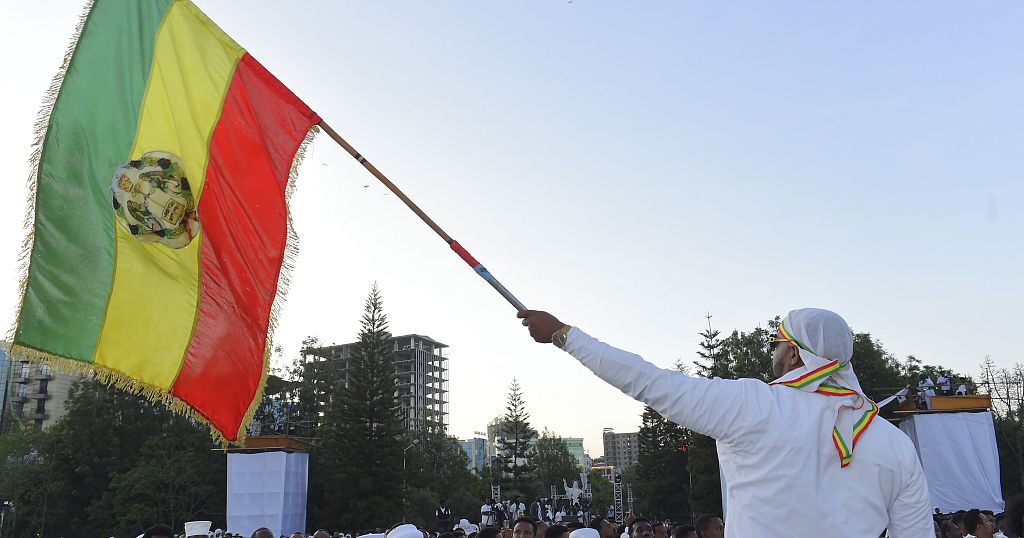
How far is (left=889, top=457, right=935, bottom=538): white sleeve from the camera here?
2.47m

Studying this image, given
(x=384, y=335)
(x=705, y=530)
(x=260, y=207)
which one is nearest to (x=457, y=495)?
(x=384, y=335)

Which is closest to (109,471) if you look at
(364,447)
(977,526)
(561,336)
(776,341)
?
(364,447)

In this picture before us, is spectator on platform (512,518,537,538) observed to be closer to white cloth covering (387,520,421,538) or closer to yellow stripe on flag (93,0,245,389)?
white cloth covering (387,520,421,538)

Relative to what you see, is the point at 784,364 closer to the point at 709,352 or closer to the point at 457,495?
the point at 709,352

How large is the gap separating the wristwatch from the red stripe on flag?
306 centimetres

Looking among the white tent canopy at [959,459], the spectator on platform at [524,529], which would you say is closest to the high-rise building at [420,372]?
the white tent canopy at [959,459]

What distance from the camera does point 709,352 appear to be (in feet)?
147

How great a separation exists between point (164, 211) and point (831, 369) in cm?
418

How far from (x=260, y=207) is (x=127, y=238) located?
841mm

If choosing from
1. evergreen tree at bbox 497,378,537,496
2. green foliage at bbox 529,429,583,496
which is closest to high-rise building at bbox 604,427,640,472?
green foliage at bbox 529,429,583,496

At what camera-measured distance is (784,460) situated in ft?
7.84

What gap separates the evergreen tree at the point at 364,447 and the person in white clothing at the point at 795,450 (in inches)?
1292

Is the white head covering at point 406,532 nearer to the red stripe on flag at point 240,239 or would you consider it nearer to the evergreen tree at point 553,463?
the red stripe on flag at point 240,239

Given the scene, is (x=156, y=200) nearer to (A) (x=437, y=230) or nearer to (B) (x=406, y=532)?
(A) (x=437, y=230)
